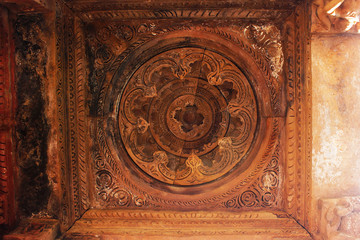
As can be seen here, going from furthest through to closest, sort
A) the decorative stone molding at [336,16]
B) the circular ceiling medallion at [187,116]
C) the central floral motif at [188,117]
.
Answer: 1. the central floral motif at [188,117]
2. the circular ceiling medallion at [187,116]
3. the decorative stone molding at [336,16]

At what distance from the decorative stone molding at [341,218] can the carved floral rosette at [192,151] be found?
55 cm

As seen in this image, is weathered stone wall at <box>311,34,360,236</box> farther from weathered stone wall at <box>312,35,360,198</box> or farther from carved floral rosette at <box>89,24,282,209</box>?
carved floral rosette at <box>89,24,282,209</box>

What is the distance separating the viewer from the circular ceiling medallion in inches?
107

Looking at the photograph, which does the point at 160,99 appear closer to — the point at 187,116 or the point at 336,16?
the point at 187,116

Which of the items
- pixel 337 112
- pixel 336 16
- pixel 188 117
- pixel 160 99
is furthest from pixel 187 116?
pixel 336 16

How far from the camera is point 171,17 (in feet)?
8.00

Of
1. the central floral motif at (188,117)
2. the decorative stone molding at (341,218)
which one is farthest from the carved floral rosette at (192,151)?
the decorative stone molding at (341,218)

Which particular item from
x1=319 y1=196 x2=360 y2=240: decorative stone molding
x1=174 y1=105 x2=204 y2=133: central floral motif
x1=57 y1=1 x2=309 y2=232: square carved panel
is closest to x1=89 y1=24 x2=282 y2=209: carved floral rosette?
x1=57 y1=1 x2=309 y2=232: square carved panel

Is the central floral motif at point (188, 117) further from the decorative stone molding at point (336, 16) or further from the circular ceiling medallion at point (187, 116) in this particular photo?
the decorative stone molding at point (336, 16)

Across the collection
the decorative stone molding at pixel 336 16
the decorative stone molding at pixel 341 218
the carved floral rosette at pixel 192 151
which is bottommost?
the decorative stone molding at pixel 341 218

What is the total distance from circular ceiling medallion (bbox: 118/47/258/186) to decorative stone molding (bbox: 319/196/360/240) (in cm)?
101

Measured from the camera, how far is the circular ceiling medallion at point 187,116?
8.89 ft

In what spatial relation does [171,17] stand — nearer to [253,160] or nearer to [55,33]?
[55,33]

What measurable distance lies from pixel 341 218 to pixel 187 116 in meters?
2.05
